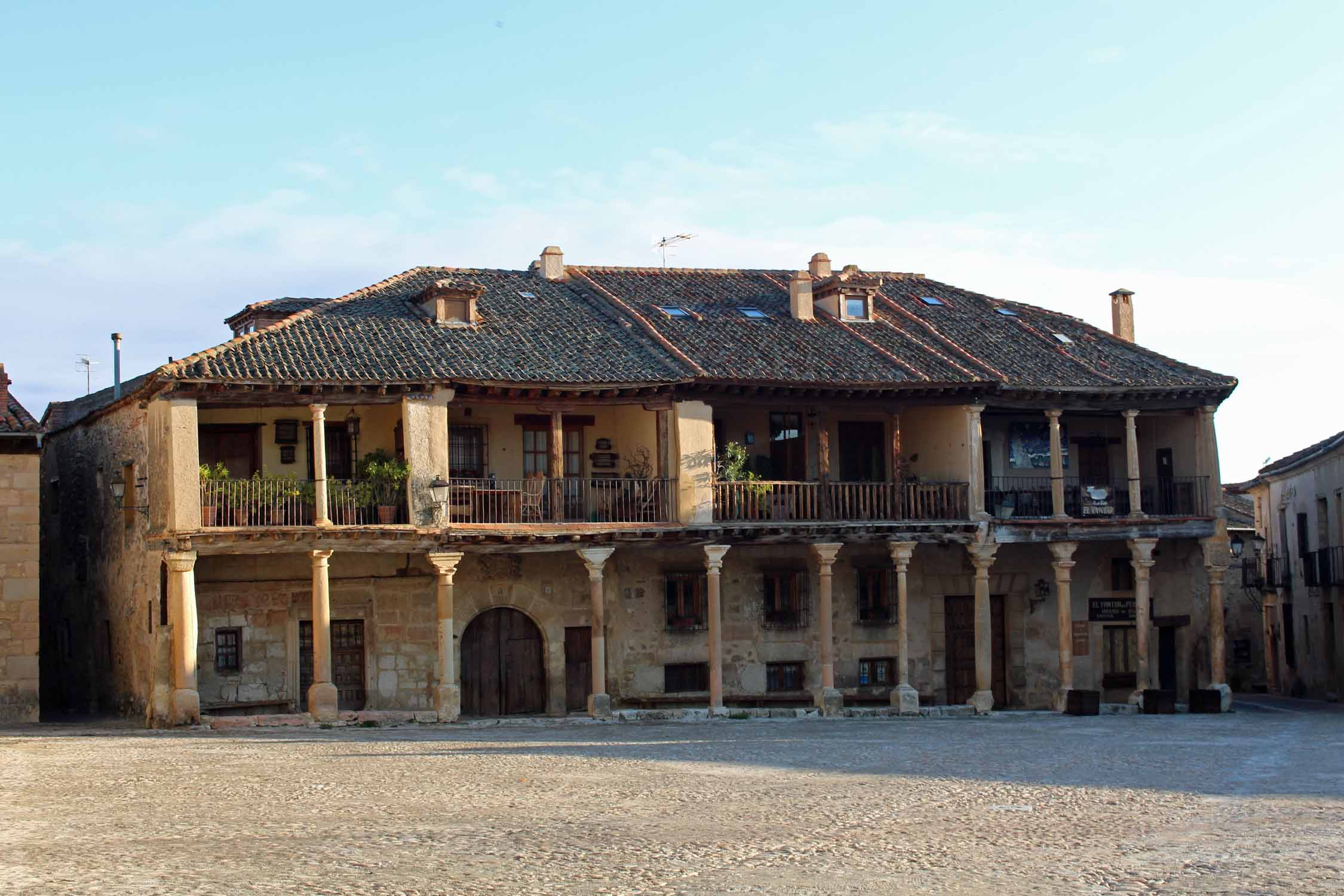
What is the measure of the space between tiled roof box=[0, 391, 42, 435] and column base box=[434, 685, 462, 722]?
27.2 feet

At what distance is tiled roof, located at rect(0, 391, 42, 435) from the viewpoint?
27.3 metres

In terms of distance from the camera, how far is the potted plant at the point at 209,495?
25.3 metres

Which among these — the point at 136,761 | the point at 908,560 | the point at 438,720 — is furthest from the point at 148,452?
the point at 908,560

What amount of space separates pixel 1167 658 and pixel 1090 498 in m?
4.09

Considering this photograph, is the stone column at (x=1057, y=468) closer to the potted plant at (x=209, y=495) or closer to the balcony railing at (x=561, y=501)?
the balcony railing at (x=561, y=501)

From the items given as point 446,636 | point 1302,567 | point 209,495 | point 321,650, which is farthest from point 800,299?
point 1302,567

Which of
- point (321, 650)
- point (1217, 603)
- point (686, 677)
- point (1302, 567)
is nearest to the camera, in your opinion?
point (321, 650)

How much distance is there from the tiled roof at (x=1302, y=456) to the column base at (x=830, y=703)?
1381cm

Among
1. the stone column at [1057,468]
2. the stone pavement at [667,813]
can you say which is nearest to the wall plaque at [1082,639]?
the stone column at [1057,468]

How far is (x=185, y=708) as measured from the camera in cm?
2472

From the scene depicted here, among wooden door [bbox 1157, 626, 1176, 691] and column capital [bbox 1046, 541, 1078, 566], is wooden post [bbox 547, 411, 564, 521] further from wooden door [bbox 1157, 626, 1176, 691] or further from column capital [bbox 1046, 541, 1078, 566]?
wooden door [bbox 1157, 626, 1176, 691]

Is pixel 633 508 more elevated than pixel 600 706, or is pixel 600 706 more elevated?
pixel 633 508

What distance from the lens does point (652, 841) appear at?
44.9ft

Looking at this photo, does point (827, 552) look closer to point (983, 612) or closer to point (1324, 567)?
point (983, 612)
